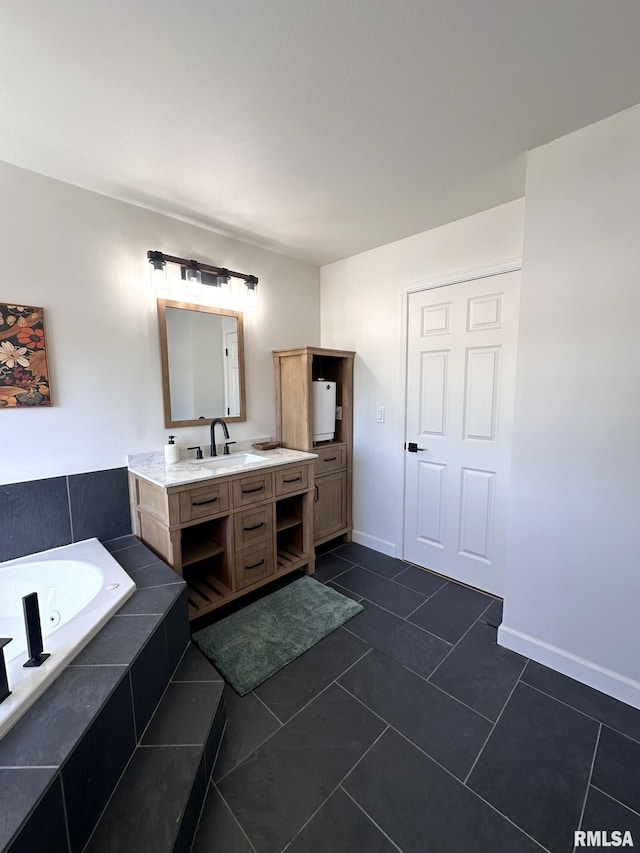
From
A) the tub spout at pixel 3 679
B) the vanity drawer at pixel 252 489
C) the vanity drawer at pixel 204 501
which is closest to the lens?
the tub spout at pixel 3 679

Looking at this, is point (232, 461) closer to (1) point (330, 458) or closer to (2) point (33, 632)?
(1) point (330, 458)

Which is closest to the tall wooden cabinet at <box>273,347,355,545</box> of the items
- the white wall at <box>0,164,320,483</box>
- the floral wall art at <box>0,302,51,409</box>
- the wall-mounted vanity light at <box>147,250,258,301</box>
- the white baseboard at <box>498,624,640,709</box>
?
the wall-mounted vanity light at <box>147,250,258,301</box>

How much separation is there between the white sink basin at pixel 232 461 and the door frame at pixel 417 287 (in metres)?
1.13

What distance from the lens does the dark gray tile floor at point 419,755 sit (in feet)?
3.70

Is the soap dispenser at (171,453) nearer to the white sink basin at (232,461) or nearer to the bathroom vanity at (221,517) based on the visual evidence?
the bathroom vanity at (221,517)

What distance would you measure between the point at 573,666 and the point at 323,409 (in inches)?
83.6

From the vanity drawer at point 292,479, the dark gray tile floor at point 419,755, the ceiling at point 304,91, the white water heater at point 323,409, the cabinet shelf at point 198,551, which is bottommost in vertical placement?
the dark gray tile floor at point 419,755

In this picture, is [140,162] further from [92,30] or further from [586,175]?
[586,175]

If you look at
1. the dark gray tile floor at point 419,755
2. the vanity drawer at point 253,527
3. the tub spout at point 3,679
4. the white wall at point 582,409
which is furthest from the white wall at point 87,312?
the white wall at point 582,409

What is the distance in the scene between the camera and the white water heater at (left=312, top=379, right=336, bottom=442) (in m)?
2.87

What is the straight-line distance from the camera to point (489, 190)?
202 centimetres

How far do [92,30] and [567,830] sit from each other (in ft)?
9.54

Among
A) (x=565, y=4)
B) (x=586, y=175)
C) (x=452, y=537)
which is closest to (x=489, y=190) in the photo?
(x=586, y=175)

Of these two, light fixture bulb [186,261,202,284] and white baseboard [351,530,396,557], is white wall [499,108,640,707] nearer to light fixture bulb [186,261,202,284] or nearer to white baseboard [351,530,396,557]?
white baseboard [351,530,396,557]
